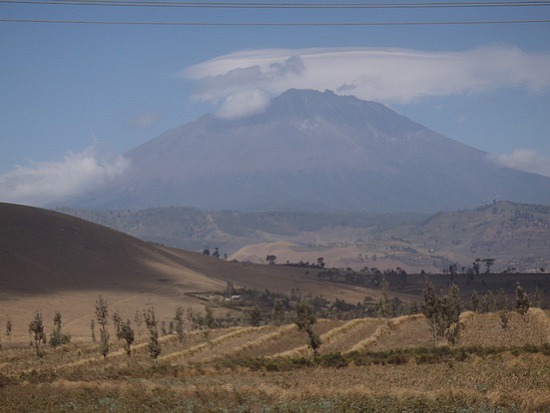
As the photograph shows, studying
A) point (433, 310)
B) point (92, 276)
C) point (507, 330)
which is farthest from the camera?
point (92, 276)

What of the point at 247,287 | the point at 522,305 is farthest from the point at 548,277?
the point at 522,305

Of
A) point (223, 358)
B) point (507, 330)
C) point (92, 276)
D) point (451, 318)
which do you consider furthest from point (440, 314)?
point (92, 276)

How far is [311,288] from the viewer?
173 metres

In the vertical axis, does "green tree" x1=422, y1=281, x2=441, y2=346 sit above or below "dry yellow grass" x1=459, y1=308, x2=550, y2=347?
above

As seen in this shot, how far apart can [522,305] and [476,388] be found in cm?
4761

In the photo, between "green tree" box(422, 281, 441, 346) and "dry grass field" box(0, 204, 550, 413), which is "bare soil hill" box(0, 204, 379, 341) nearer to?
"dry grass field" box(0, 204, 550, 413)

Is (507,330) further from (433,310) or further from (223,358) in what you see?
(223,358)

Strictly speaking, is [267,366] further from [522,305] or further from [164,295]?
[164,295]

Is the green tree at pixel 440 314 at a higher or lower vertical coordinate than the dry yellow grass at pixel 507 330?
higher

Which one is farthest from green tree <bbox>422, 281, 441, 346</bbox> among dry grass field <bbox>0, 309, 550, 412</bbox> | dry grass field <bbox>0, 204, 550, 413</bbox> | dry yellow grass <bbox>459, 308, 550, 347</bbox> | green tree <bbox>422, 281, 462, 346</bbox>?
dry grass field <bbox>0, 309, 550, 412</bbox>

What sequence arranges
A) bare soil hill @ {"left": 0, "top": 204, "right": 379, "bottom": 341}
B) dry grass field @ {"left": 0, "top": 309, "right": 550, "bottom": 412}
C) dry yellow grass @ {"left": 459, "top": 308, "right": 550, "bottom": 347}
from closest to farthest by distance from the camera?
dry grass field @ {"left": 0, "top": 309, "right": 550, "bottom": 412} → dry yellow grass @ {"left": 459, "top": 308, "right": 550, "bottom": 347} → bare soil hill @ {"left": 0, "top": 204, "right": 379, "bottom": 341}

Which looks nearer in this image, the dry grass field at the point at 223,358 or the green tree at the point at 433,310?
the dry grass field at the point at 223,358

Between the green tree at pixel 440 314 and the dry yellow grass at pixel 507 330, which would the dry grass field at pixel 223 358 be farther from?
the green tree at pixel 440 314

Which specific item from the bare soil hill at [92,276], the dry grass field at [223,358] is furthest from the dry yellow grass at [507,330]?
the bare soil hill at [92,276]
